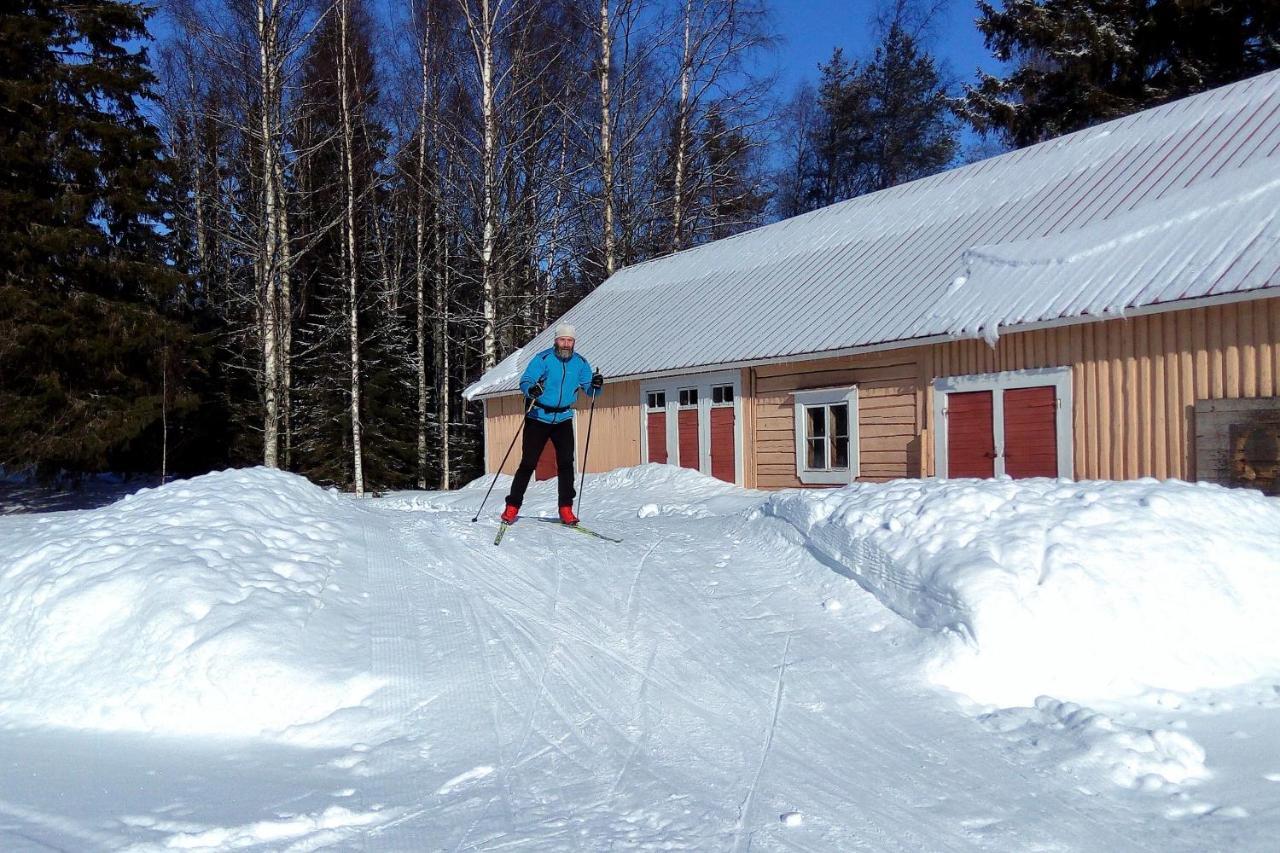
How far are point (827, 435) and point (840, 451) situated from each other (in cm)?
32

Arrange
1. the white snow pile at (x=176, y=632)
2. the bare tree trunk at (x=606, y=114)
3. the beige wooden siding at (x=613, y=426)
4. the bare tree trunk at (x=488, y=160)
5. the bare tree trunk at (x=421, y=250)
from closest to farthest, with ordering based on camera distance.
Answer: the white snow pile at (x=176, y=632) → the beige wooden siding at (x=613, y=426) → the bare tree trunk at (x=488, y=160) → the bare tree trunk at (x=606, y=114) → the bare tree trunk at (x=421, y=250)

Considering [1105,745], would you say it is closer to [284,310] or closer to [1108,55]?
[284,310]

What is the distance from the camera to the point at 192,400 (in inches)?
755

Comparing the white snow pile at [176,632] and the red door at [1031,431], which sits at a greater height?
the red door at [1031,431]

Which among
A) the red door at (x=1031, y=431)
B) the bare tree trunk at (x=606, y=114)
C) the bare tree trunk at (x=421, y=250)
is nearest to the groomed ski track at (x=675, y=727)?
the red door at (x=1031, y=431)

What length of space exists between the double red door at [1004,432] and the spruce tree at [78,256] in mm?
14500

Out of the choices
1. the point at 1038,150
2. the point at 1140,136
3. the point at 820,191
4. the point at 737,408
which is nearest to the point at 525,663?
the point at 737,408

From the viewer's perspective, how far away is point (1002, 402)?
39.3 feet

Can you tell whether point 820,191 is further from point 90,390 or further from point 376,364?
point 90,390

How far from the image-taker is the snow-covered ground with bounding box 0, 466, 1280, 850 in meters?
3.53

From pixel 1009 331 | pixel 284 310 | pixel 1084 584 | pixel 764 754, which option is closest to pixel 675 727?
pixel 764 754

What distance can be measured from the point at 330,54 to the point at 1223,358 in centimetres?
2290

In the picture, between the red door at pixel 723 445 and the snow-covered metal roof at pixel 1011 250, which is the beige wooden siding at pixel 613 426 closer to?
the snow-covered metal roof at pixel 1011 250

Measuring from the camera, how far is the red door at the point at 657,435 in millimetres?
17562
